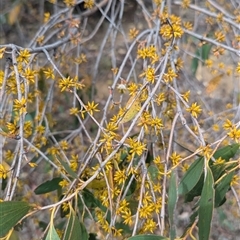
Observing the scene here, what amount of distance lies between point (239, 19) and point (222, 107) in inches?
42.0

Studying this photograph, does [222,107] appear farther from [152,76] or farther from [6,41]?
[152,76]

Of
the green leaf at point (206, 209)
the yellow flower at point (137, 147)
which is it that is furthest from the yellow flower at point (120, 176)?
the green leaf at point (206, 209)

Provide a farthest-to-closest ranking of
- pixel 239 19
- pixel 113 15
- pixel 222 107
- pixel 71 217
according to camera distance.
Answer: pixel 222 107, pixel 113 15, pixel 239 19, pixel 71 217

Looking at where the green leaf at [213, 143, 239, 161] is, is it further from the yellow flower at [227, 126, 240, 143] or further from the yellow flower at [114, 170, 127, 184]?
the yellow flower at [114, 170, 127, 184]

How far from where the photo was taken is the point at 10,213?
0.76 metres

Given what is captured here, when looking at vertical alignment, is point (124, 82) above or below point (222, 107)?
above

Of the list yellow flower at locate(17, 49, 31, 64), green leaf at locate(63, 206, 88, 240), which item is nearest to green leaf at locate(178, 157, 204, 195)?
green leaf at locate(63, 206, 88, 240)

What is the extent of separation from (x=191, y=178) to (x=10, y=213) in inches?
12.4

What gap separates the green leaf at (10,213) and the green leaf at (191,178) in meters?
0.27

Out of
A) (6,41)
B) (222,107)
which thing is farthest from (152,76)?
(6,41)

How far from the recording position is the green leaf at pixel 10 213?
29.8 inches

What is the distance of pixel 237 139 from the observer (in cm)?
85

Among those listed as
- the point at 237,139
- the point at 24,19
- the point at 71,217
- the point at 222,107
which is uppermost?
the point at 237,139

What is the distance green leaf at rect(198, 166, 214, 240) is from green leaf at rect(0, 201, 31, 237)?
0.28 meters
